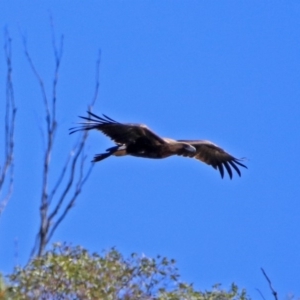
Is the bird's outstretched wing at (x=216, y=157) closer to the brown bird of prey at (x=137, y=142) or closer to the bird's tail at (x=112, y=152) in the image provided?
the brown bird of prey at (x=137, y=142)

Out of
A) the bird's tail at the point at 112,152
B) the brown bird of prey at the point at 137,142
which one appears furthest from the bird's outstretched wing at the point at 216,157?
the bird's tail at the point at 112,152

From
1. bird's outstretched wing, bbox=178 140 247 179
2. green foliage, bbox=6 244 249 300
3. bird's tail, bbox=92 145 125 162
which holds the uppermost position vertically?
bird's outstretched wing, bbox=178 140 247 179

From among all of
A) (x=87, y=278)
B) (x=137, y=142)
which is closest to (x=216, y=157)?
(x=137, y=142)

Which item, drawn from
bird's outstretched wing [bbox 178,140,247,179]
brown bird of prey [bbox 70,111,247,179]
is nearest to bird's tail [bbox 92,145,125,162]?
brown bird of prey [bbox 70,111,247,179]

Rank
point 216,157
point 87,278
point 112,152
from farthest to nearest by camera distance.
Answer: point 216,157 → point 112,152 → point 87,278

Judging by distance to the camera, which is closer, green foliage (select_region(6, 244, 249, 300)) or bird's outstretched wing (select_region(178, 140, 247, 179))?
green foliage (select_region(6, 244, 249, 300))

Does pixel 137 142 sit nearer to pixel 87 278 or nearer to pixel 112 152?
pixel 112 152

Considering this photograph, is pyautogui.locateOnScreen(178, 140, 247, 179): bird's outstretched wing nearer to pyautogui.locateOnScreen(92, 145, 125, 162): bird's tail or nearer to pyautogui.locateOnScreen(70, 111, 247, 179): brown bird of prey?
pyautogui.locateOnScreen(70, 111, 247, 179): brown bird of prey

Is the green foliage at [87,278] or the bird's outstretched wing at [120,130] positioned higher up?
the bird's outstretched wing at [120,130]

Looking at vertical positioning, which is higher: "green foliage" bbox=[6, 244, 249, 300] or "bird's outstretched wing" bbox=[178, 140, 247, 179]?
"bird's outstretched wing" bbox=[178, 140, 247, 179]

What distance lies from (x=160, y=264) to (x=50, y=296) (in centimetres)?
90

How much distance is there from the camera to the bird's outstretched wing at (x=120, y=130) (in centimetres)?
952

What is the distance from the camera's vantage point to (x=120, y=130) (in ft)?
32.0

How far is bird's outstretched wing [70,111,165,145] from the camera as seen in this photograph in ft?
31.2
